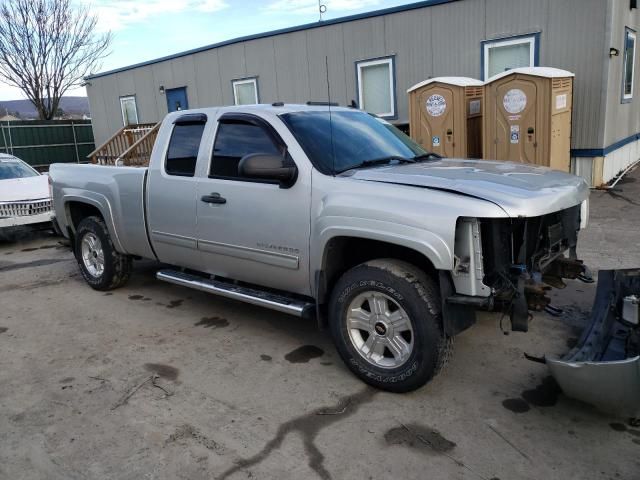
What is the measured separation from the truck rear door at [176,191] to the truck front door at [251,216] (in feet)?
0.50

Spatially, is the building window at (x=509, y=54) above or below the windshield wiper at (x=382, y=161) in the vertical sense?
above

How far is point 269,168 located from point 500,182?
5.00 ft

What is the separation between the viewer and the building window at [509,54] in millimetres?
10555

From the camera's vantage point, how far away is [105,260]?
5.98m

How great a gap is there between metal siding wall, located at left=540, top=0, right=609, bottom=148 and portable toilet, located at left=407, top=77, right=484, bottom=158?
1574mm

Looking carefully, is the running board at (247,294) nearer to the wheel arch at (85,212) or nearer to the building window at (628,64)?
the wheel arch at (85,212)

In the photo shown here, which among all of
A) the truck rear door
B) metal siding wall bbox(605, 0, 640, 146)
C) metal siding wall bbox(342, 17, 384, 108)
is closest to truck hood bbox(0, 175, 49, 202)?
the truck rear door

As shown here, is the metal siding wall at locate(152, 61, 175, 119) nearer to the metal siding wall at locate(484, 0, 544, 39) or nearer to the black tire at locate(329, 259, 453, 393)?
the metal siding wall at locate(484, 0, 544, 39)

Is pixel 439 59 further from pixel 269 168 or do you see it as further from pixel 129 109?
pixel 129 109

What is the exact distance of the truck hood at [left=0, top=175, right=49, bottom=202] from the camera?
29.1 ft

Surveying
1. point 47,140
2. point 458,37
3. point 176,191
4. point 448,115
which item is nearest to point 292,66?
point 458,37

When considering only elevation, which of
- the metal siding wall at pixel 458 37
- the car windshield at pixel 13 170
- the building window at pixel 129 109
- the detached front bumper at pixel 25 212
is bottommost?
the detached front bumper at pixel 25 212

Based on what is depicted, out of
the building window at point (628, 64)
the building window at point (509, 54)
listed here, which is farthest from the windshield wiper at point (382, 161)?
the building window at point (628, 64)

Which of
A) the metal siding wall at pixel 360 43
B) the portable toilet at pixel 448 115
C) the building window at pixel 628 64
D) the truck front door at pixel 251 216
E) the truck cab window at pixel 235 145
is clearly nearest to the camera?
the truck front door at pixel 251 216
